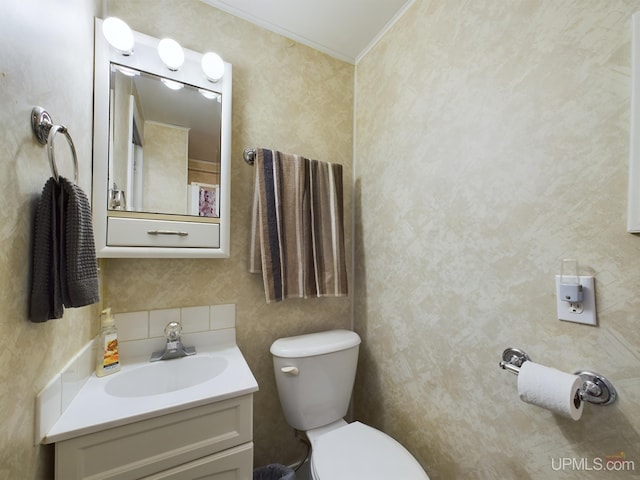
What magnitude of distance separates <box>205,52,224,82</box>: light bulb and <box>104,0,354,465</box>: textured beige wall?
0.15 metres

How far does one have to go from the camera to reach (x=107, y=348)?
3.14 ft

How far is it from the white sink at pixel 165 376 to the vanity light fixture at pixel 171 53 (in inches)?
47.7

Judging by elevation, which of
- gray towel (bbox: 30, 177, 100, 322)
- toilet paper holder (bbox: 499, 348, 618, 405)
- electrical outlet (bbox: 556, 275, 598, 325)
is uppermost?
gray towel (bbox: 30, 177, 100, 322)

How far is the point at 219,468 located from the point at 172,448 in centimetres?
17

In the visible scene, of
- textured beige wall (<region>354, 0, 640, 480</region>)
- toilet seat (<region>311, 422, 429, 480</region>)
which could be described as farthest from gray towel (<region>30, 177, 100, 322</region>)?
textured beige wall (<region>354, 0, 640, 480</region>)

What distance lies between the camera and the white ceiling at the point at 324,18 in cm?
121

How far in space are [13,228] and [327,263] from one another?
3.44 ft

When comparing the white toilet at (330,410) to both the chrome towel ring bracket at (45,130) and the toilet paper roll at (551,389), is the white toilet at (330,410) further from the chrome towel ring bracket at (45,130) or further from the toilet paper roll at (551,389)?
the chrome towel ring bracket at (45,130)

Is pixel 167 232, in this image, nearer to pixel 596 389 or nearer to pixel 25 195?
pixel 25 195

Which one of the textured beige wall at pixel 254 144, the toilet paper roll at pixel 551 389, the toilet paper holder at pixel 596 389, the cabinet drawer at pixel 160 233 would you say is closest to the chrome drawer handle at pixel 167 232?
the cabinet drawer at pixel 160 233

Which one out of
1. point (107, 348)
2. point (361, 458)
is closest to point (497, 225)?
point (361, 458)

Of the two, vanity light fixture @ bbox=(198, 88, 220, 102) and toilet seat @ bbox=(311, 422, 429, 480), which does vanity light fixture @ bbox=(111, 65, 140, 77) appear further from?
toilet seat @ bbox=(311, 422, 429, 480)

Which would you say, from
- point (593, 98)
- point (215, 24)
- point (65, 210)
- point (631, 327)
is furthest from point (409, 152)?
point (65, 210)

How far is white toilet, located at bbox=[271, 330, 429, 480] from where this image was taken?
0.90 meters
